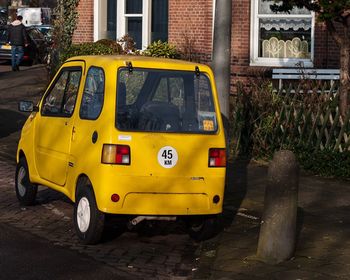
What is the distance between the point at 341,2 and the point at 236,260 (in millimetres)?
4887

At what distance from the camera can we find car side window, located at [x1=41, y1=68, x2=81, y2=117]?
9.32m

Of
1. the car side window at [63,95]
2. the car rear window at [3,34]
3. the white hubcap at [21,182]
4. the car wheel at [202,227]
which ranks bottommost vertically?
the car wheel at [202,227]

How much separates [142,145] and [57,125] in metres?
1.50

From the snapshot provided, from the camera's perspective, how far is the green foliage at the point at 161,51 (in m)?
20.2

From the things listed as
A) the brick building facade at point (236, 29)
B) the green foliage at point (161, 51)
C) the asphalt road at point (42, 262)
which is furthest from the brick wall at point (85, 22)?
the asphalt road at point (42, 262)

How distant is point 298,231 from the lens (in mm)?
9188

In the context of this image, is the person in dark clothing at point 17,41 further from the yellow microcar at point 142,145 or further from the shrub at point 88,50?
the yellow microcar at point 142,145

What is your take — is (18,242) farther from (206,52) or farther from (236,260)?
(206,52)

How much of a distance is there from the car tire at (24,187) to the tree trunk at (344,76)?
202 inches

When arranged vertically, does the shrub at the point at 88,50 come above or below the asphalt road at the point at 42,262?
above

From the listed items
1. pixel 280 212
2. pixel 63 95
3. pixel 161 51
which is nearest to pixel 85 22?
pixel 161 51

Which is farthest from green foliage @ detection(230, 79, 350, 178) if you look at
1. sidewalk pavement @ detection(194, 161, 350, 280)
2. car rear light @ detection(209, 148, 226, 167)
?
car rear light @ detection(209, 148, 226, 167)

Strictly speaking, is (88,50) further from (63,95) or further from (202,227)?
(202,227)

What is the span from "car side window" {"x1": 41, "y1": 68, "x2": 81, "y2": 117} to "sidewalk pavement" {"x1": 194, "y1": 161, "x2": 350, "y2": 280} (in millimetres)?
2083
